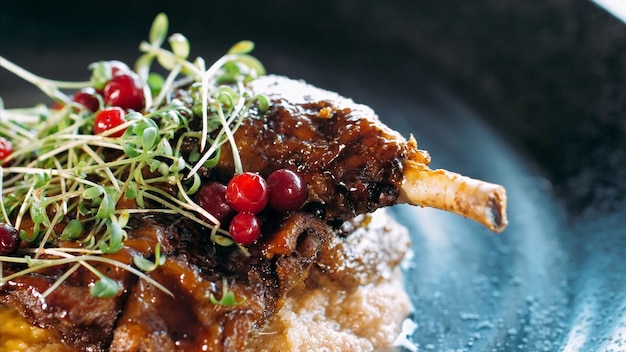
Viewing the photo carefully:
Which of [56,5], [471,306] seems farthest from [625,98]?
[56,5]

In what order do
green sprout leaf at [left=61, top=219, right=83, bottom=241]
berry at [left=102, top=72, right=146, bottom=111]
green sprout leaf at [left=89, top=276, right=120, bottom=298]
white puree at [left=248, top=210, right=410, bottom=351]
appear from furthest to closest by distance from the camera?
berry at [left=102, top=72, right=146, bottom=111] < white puree at [left=248, top=210, right=410, bottom=351] < green sprout leaf at [left=61, top=219, right=83, bottom=241] < green sprout leaf at [left=89, top=276, right=120, bottom=298]

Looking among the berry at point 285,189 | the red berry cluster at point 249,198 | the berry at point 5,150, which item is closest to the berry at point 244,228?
the red berry cluster at point 249,198

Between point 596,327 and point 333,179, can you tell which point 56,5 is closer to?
point 333,179

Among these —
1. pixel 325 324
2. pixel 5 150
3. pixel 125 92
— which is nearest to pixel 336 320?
pixel 325 324

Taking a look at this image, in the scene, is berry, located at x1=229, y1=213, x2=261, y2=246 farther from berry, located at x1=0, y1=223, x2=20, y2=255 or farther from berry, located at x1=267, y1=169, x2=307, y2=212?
berry, located at x1=0, y1=223, x2=20, y2=255

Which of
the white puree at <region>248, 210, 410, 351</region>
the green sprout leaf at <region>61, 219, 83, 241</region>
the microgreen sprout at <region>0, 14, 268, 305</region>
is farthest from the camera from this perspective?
the white puree at <region>248, 210, 410, 351</region>

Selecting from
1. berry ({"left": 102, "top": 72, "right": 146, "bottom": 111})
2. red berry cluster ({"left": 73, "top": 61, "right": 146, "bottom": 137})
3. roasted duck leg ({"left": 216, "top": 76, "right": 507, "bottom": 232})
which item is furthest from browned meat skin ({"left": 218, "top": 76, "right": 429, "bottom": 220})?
berry ({"left": 102, "top": 72, "right": 146, "bottom": 111})
